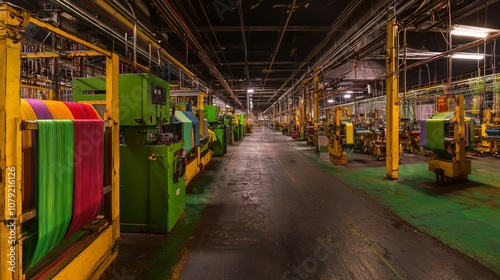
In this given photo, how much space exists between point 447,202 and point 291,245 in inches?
131

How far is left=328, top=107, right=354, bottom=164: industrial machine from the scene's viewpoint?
810 centimetres

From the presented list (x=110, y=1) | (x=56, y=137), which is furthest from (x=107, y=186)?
(x=110, y=1)

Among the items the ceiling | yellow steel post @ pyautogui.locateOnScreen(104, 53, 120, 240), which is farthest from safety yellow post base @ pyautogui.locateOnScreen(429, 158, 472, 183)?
yellow steel post @ pyautogui.locateOnScreen(104, 53, 120, 240)

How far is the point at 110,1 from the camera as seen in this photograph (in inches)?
140

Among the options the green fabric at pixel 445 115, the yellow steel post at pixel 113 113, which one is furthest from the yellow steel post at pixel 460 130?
the yellow steel post at pixel 113 113

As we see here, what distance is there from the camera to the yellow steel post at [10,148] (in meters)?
1.29

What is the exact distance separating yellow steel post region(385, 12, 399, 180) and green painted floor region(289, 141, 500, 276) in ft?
1.50

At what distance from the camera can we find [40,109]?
5.72 feet

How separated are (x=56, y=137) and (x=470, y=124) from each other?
732cm

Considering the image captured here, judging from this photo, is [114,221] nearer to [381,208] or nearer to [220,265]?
[220,265]

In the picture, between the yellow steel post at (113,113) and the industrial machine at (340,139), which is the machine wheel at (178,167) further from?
the industrial machine at (340,139)

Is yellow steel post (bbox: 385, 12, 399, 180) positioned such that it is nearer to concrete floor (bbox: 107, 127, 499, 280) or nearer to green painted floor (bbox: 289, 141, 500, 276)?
green painted floor (bbox: 289, 141, 500, 276)

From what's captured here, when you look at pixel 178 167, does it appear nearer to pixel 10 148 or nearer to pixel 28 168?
pixel 28 168

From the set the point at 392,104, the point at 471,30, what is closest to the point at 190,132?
the point at 392,104
